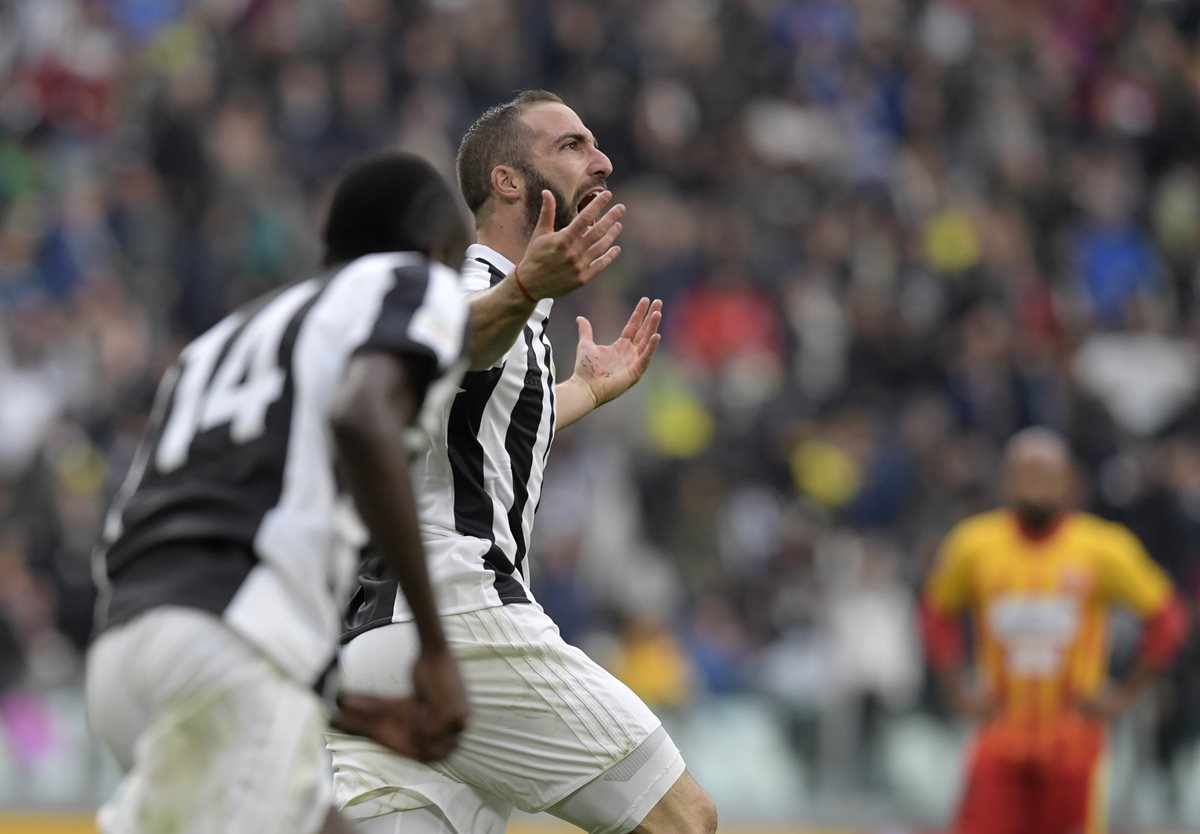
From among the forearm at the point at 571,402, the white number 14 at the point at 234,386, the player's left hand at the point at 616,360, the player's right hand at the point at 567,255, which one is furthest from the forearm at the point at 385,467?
the player's left hand at the point at 616,360

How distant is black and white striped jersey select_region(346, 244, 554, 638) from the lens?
220 inches

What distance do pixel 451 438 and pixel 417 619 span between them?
162 cm

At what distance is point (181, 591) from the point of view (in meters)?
4.02

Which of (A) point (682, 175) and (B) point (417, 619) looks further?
(A) point (682, 175)

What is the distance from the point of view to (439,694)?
4.13 metres

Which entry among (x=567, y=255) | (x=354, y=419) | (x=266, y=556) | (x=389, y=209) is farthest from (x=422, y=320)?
(x=567, y=255)

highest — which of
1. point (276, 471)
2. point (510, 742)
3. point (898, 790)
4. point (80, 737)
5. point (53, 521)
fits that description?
point (276, 471)

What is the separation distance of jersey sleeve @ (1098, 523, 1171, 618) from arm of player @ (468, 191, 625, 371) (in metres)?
6.07

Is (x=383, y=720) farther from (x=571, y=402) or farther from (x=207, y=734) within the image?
(x=571, y=402)

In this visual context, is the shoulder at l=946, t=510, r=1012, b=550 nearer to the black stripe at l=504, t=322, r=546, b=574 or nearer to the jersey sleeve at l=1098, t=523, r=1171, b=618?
the jersey sleeve at l=1098, t=523, r=1171, b=618

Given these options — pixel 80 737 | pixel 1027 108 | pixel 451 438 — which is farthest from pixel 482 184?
pixel 1027 108

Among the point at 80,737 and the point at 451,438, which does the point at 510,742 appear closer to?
the point at 451,438

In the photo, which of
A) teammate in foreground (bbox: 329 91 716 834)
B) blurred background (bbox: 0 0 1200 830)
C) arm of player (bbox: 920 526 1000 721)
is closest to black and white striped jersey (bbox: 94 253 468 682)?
teammate in foreground (bbox: 329 91 716 834)

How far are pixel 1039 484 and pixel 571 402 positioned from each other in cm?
501
